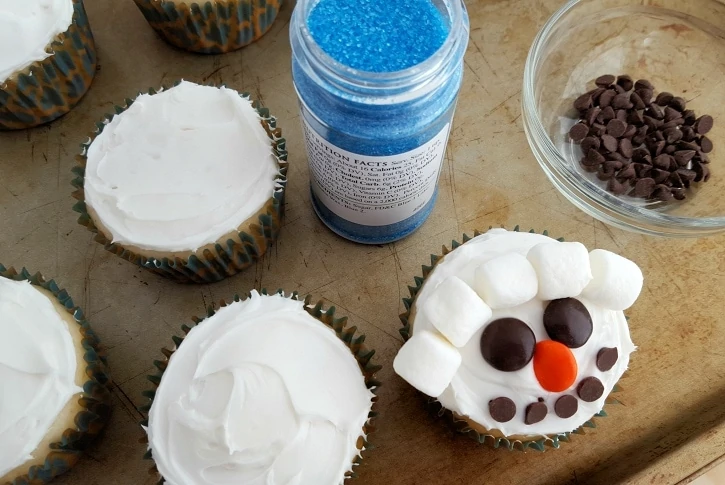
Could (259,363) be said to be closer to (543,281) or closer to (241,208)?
(241,208)

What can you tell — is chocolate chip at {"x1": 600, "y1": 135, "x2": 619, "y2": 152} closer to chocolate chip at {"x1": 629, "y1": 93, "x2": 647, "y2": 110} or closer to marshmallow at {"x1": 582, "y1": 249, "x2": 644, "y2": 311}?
chocolate chip at {"x1": 629, "y1": 93, "x2": 647, "y2": 110}

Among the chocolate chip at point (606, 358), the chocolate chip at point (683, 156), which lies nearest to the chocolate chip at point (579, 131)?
the chocolate chip at point (683, 156)

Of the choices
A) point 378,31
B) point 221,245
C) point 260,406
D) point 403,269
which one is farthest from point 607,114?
point 260,406

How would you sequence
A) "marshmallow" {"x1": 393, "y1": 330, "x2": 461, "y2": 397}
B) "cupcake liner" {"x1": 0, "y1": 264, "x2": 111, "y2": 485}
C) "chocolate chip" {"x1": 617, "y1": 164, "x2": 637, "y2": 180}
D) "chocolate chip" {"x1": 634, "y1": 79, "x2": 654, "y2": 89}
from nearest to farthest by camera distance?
"marshmallow" {"x1": 393, "y1": 330, "x2": 461, "y2": 397}
"cupcake liner" {"x1": 0, "y1": 264, "x2": 111, "y2": 485}
"chocolate chip" {"x1": 617, "y1": 164, "x2": 637, "y2": 180}
"chocolate chip" {"x1": 634, "y1": 79, "x2": 654, "y2": 89}

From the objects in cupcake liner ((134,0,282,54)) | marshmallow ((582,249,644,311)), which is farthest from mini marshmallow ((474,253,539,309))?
cupcake liner ((134,0,282,54))

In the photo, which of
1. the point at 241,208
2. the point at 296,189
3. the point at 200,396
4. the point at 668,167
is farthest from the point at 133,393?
the point at 668,167

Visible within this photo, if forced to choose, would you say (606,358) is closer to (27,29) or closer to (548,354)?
(548,354)
